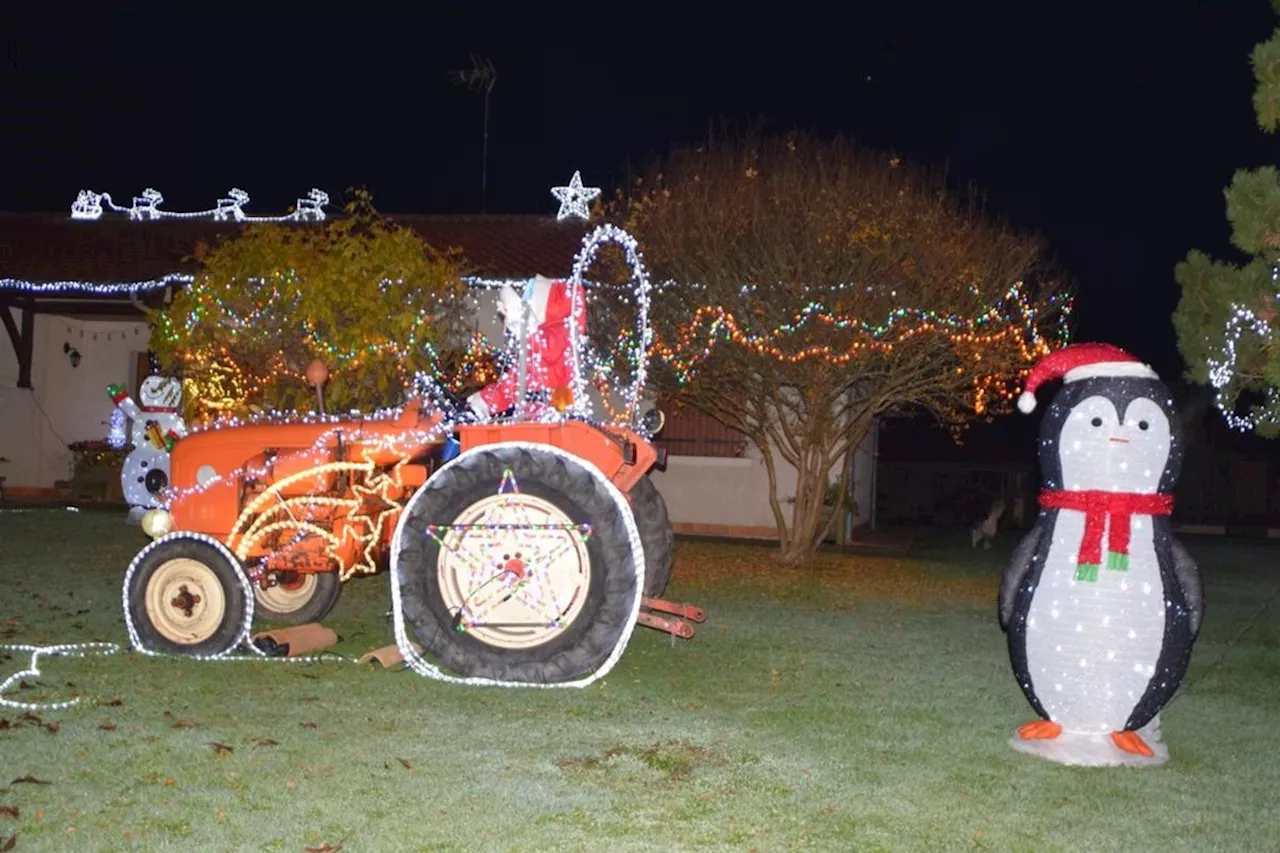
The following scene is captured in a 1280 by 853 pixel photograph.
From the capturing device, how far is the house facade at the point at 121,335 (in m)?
17.4

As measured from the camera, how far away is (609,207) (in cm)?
1405

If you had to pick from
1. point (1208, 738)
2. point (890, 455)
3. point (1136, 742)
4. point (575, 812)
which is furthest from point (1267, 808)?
point (890, 455)

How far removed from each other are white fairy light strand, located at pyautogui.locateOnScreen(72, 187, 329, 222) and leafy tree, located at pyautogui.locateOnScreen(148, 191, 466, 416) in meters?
6.46

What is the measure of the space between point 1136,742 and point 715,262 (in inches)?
270

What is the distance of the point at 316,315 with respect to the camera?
1205 cm

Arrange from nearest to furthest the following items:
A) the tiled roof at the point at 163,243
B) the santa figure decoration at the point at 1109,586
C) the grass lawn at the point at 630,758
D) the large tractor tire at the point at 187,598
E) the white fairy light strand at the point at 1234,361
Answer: the grass lawn at the point at 630,758 < the santa figure decoration at the point at 1109,586 < the large tractor tire at the point at 187,598 < the white fairy light strand at the point at 1234,361 < the tiled roof at the point at 163,243

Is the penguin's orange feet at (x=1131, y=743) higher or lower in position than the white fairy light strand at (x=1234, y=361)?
lower

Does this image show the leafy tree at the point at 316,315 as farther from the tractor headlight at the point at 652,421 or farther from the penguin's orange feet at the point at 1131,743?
the penguin's orange feet at the point at 1131,743

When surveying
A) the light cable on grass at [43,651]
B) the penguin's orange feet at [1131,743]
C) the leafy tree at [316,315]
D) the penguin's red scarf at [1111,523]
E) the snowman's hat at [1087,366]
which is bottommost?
the light cable on grass at [43,651]

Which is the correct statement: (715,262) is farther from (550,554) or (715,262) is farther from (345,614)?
(550,554)

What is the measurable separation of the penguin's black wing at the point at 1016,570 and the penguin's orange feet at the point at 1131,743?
66 centimetres

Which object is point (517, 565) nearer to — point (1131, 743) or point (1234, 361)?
point (1131, 743)

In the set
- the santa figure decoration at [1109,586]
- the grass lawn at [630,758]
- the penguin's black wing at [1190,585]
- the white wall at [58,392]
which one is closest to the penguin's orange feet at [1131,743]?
the santa figure decoration at [1109,586]

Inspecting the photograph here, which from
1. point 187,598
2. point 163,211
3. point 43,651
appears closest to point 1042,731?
point 187,598
